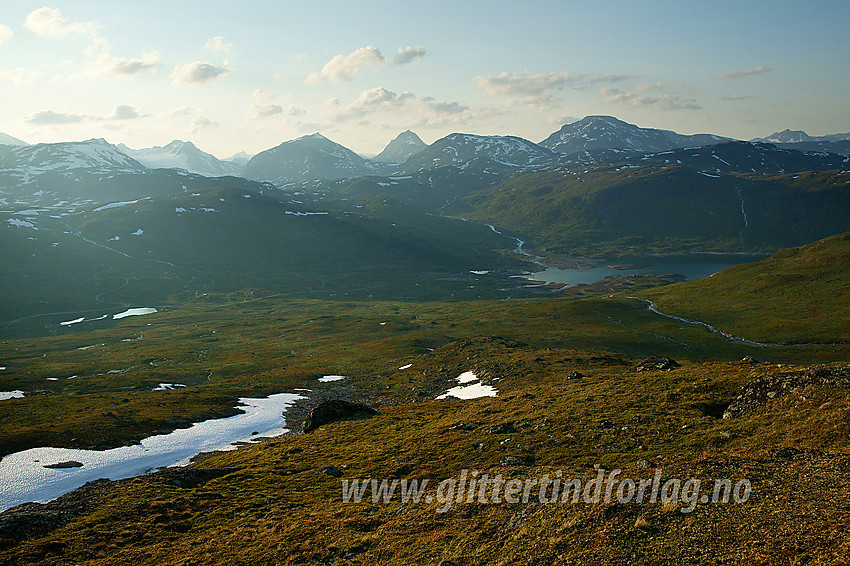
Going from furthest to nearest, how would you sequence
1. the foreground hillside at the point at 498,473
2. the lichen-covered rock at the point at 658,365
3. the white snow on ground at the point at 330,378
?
1. the white snow on ground at the point at 330,378
2. the lichen-covered rock at the point at 658,365
3. the foreground hillside at the point at 498,473

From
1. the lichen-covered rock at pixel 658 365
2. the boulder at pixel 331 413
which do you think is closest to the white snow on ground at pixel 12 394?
the boulder at pixel 331 413

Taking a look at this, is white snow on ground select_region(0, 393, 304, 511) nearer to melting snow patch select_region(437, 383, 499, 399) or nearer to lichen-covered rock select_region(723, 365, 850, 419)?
melting snow patch select_region(437, 383, 499, 399)

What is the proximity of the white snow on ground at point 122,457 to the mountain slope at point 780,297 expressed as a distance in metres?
113

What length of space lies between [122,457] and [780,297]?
163705 millimetres

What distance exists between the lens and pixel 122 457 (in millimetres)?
46406

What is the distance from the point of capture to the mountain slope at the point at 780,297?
111 m

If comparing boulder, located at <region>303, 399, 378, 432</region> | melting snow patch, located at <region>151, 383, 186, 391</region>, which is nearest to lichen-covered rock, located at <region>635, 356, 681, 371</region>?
boulder, located at <region>303, 399, 378, 432</region>

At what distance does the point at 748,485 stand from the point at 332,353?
107594mm

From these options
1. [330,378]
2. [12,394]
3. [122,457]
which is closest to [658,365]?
[122,457]

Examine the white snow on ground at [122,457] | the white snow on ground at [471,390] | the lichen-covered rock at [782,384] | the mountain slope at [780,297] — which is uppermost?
the lichen-covered rock at [782,384]

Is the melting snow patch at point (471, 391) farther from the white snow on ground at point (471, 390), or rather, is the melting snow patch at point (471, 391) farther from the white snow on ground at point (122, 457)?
the white snow on ground at point (122, 457)

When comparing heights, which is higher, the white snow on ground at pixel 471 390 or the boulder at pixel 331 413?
the boulder at pixel 331 413

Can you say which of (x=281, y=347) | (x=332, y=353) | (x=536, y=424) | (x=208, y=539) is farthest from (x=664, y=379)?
(x=281, y=347)

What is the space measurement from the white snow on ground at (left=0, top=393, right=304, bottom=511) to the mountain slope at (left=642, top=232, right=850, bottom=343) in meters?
113
